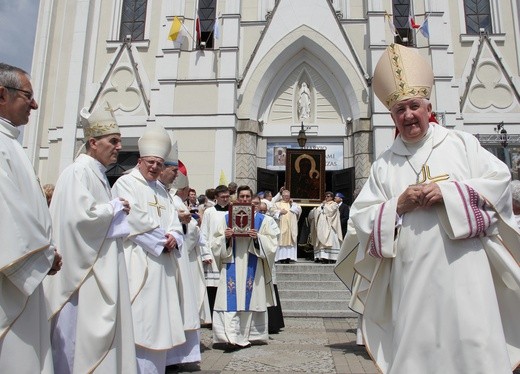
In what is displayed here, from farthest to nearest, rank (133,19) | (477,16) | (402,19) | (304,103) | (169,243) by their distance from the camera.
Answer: (133,19), (477,16), (402,19), (304,103), (169,243)

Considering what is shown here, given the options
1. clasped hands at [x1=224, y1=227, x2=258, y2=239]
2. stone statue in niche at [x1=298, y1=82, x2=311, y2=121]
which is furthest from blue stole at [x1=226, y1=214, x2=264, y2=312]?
stone statue in niche at [x1=298, y1=82, x2=311, y2=121]

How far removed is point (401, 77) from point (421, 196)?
2.71 feet

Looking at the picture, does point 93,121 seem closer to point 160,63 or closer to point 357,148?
point 357,148

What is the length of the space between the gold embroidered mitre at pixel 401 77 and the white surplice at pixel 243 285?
3502 millimetres

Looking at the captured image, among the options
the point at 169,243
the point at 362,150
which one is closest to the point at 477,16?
the point at 362,150

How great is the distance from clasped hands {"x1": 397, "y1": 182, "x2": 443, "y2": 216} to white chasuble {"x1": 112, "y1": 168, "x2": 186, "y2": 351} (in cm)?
241

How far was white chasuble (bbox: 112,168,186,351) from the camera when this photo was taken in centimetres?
376

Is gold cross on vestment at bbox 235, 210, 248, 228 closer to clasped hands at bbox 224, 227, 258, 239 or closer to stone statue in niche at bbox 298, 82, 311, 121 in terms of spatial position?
clasped hands at bbox 224, 227, 258, 239

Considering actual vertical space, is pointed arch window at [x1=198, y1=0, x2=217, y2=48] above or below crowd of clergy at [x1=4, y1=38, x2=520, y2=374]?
above

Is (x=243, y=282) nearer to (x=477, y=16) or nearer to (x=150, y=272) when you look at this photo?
(x=150, y=272)

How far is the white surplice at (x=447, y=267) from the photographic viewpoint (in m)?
2.18

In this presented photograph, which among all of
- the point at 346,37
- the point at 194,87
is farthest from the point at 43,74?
the point at 346,37

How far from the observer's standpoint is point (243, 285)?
5742 mm

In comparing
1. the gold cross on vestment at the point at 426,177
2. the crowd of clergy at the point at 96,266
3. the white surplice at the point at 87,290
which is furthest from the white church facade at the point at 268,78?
the gold cross on vestment at the point at 426,177
